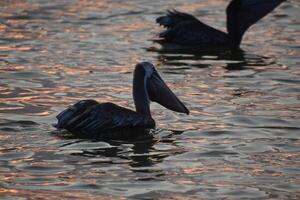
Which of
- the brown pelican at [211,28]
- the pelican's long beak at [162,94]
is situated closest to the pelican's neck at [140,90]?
the pelican's long beak at [162,94]

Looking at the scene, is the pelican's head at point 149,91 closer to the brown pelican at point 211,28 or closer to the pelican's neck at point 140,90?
the pelican's neck at point 140,90

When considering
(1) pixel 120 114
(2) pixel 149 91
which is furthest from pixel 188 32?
(1) pixel 120 114

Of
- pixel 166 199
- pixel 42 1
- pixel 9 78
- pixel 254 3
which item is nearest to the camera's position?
pixel 166 199

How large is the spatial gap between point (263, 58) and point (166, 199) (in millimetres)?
6912

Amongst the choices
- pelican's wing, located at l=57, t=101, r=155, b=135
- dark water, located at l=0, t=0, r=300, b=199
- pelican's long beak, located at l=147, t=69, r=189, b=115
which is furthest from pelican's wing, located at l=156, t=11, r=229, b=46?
pelican's wing, located at l=57, t=101, r=155, b=135

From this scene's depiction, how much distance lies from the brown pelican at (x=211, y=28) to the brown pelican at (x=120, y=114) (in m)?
4.94

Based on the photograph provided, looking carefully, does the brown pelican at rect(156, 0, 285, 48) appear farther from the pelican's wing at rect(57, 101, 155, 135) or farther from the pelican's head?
the pelican's wing at rect(57, 101, 155, 135)

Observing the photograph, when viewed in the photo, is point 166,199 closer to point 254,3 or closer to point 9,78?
point 9,78

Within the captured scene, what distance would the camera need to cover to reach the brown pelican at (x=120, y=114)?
31.2 ft

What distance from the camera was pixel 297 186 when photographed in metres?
8.02

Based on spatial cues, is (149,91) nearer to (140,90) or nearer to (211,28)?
(140,90)

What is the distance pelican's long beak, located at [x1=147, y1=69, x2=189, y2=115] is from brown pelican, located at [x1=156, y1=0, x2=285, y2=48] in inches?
192

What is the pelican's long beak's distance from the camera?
10.2m

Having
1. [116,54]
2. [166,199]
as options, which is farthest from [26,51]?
[166,199]
